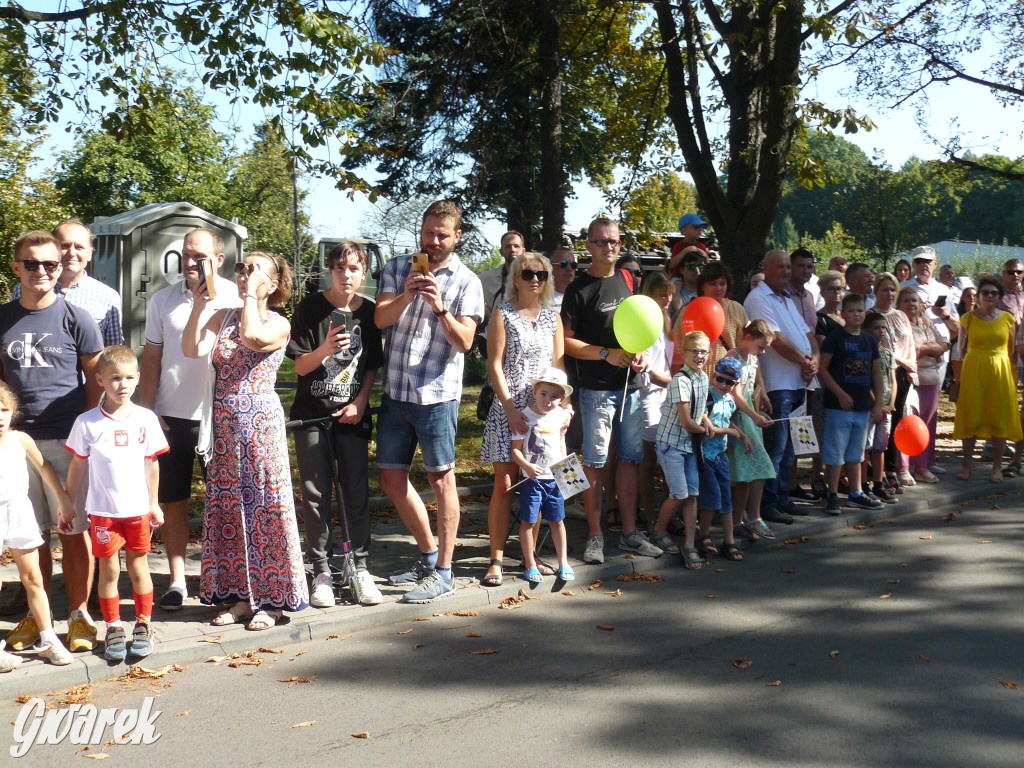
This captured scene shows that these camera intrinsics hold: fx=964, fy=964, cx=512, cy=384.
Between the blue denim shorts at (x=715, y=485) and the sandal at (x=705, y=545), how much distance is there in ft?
0.77

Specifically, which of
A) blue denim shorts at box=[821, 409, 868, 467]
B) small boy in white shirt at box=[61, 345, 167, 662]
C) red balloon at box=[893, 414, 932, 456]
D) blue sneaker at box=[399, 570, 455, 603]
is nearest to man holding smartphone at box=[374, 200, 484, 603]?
blue sneaker at box=[399, 570, 455, 603]

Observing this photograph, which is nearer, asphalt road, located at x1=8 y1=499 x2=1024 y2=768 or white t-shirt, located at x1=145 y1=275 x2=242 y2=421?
asphalt road, located at x1=8 y1=499 x2=1024 y2=768

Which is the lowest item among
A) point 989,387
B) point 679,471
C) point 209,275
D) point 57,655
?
point 57,655

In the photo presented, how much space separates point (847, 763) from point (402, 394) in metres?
3.29

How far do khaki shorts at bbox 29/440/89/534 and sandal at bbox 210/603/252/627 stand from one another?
2.89 feet

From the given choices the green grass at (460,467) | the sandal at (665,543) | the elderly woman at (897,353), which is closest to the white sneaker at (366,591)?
the green grass at (460,467)

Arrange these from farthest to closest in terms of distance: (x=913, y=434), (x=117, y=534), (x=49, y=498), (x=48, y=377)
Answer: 1. (x=913, y=434)
2. (x=48, y=377)
3. (x=49, y=498)
4. (x=117, y=534)

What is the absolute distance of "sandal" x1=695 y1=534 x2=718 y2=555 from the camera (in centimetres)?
725

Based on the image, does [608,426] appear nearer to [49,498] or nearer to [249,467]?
[249,467]

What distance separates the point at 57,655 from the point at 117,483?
2.92 ft

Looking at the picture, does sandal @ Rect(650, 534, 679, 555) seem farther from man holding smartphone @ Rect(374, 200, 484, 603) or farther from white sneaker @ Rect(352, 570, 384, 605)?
white sneaker @ Rect(352, 570, 384, 605)

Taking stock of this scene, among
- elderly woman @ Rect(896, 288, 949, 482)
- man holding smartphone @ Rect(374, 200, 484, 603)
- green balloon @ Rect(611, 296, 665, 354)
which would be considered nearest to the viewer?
man holding smartphone @ Rect(374, 200, 484, 603)

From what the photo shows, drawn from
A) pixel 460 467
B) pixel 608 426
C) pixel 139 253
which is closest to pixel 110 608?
pixel 608 426

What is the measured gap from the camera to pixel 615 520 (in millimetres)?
8094
